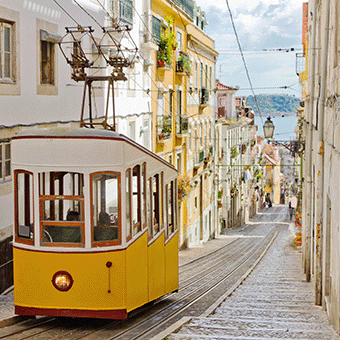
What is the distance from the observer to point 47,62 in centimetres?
1430

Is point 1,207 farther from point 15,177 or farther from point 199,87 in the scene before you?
point 199,87

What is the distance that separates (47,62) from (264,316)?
809cm

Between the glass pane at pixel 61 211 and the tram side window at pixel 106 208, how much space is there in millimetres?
207

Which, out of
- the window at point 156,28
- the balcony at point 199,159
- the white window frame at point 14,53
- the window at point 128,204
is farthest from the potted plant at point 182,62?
the window at point 128,204

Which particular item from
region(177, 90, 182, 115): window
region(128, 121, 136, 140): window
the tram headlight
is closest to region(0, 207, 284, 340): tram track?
the tram headlight

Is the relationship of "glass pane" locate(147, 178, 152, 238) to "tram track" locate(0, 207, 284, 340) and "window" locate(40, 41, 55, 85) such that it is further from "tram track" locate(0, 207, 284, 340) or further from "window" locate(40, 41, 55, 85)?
"window" locate(40, 41, 55, 85)

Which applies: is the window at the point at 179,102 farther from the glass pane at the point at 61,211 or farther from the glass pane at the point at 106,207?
the glass pane at the point at 61,211

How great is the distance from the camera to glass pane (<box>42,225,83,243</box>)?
7637 millimetres

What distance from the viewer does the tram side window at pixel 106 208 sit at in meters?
7.68

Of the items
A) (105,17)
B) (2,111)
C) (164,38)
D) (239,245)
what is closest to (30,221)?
(2,111)

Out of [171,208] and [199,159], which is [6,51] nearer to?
[171,208]

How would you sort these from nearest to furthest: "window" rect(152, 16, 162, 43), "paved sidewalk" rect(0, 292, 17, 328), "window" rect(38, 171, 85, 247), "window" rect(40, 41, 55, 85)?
"window" rect(38, 171, 85, 247)
"paved sidewalk" rect(0, 292, 17, 328)
"window" rect(40, 41, 55, 85)
"window" rect(152, 16, 162, 43)

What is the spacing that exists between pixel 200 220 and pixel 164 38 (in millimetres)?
13273

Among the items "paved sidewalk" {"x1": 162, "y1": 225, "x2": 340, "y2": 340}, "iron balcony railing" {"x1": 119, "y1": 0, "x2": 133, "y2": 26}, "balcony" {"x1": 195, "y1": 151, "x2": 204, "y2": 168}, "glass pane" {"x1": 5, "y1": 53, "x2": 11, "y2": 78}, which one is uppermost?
"iron balcony railing" {"x1": 119, "y1": 0, "x2": 133, "y2": 26}
